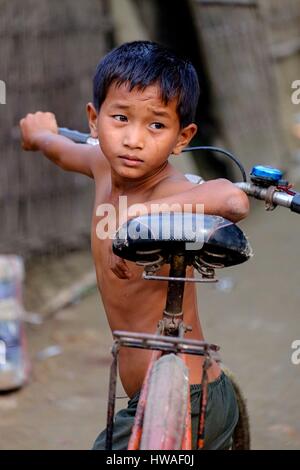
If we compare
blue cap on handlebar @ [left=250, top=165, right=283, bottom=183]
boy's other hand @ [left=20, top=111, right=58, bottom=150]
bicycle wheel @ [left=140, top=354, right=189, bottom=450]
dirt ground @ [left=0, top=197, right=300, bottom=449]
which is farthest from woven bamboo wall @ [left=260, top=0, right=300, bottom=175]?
bicycle wheel @ [left=140, top=354, right=189, bottom=450]

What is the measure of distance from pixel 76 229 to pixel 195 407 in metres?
3.88

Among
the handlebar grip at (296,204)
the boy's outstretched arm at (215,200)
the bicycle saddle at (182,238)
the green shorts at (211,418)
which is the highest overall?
the handlebar grip at (296,204)

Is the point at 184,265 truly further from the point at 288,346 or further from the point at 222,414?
the point at 288,346

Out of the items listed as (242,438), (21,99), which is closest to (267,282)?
(21,99)

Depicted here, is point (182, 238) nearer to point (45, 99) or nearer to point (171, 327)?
point (171, 327)

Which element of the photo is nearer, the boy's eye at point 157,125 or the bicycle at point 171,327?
the bicycle at point 171,327

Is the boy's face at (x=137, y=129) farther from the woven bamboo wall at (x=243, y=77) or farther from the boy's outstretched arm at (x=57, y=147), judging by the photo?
the woven bamboo wall at (x=243, y=77)

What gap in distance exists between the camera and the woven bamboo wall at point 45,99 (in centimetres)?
556

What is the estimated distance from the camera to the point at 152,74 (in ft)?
7.72

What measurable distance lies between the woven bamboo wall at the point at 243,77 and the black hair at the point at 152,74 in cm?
483

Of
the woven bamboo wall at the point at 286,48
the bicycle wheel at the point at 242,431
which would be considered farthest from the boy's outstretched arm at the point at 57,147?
the woven bamboo wall at the point at 286,48

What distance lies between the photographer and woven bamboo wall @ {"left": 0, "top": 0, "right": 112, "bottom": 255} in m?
5.56

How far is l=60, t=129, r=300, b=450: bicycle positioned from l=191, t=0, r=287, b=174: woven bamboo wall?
5146 mm

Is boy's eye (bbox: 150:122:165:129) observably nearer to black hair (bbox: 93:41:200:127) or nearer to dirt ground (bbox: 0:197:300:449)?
black hair (bbox: 93:41:200:127)
